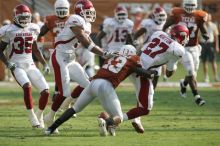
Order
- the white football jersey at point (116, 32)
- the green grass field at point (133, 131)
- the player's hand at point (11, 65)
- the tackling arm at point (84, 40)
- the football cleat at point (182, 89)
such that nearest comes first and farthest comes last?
the green grass field at point (133, 131)
the tackling arm at point (84, 40)
the player's hand at point (11, 65)
the football cleat at point (182, 89)
the white football jersey at point (116, 32)

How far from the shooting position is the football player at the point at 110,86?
9516 millimetres

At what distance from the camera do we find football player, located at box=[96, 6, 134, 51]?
16.4 metres

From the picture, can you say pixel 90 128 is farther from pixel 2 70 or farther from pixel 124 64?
→ pixel 2 70

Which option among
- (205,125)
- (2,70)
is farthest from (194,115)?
(2,70)

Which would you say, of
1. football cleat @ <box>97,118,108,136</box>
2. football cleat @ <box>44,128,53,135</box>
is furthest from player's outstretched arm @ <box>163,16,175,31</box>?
football cleat @ <box>44,128,53,135</box>

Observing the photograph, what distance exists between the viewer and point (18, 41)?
35.8 ft

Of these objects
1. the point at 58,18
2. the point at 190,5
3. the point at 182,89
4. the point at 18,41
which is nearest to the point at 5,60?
the point at 18,41

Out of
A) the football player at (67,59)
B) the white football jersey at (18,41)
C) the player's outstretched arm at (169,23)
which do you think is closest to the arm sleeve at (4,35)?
the white football jersey at (18,41)

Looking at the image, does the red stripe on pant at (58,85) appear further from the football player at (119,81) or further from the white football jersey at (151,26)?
the white football jersey at (151,26)

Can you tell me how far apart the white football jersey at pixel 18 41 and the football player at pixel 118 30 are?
17.9ft

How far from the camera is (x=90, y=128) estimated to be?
10.7 meters

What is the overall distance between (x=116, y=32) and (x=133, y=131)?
6.27 m

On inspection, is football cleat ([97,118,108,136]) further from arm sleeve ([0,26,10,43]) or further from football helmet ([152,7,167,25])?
football helmet ([152,7,167,25])

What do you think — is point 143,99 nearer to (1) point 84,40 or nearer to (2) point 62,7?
(1) point 84,40
